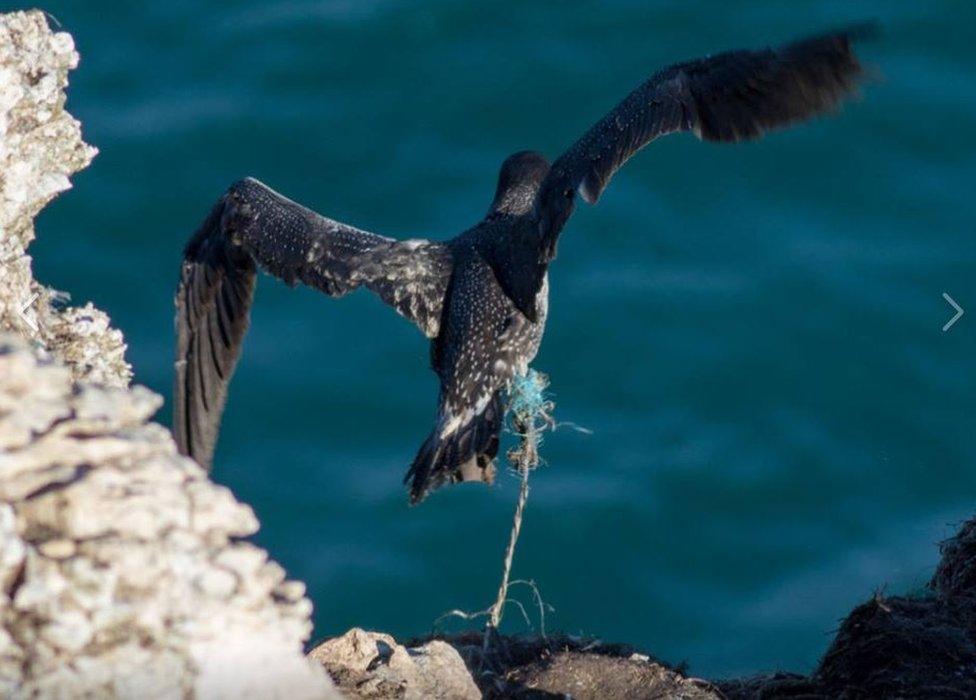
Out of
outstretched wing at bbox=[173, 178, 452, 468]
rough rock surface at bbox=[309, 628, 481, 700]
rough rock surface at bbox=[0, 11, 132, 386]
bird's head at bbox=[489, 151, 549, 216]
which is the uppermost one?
bird's head at bbox=[489, 151, 549, 216]

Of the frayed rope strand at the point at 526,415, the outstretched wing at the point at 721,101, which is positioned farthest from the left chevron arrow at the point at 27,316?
the outstretched wing at the point at 721,101

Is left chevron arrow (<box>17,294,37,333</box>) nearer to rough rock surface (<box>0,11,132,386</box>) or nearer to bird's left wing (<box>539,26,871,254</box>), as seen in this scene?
rough rock surface (<box>0,11,132,386</box>)

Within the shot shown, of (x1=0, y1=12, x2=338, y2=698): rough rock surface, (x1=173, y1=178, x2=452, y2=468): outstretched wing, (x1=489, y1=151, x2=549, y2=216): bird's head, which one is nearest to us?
(x1=0, y1=12, x2=338, y2=698): rough rock surface

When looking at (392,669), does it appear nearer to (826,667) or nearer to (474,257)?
(826,667)

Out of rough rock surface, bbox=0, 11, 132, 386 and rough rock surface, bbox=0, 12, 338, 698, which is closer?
rough rock surface, bbox=0, 12, 338, 698

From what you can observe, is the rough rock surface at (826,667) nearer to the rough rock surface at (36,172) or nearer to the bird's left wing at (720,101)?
the rough rock surface at (36,172)

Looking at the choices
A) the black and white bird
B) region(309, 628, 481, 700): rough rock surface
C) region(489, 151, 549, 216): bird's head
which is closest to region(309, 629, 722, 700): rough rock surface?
region(309, 628, 481, 700): rough rock surface

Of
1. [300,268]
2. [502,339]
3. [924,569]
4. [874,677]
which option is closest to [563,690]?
[874,677]

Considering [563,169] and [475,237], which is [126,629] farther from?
[475,237]

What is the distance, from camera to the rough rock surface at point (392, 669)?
452cm

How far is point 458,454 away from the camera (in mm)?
5945

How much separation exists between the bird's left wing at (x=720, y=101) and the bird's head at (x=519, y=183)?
72 centimetres

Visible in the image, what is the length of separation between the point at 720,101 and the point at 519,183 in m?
1.03

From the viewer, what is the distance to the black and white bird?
6.07 metres
